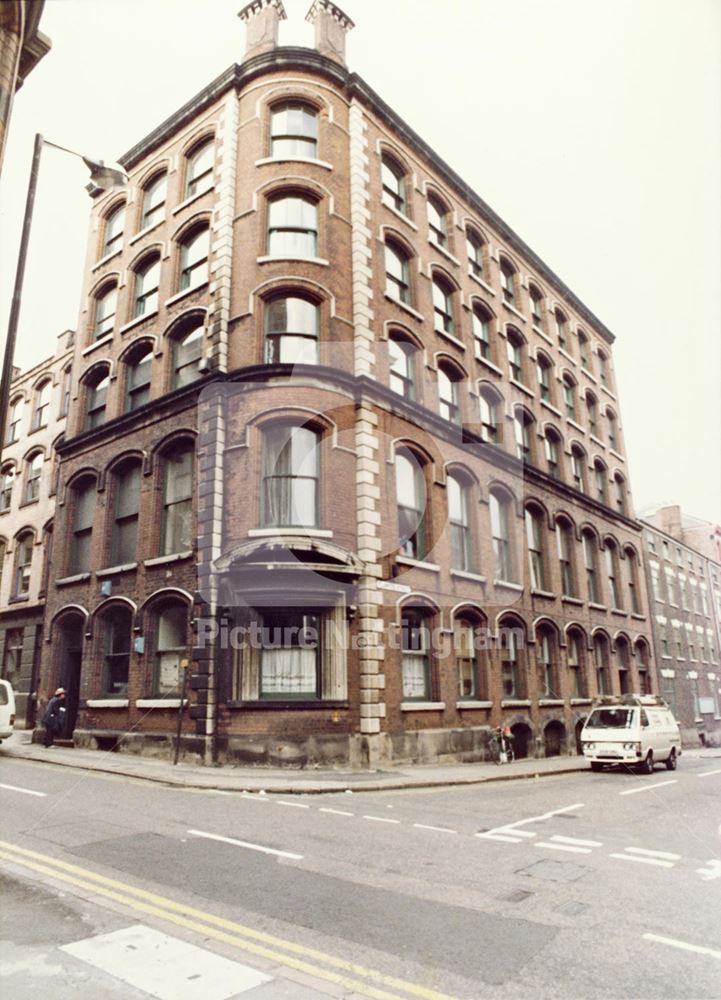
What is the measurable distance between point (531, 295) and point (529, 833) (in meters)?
26.7

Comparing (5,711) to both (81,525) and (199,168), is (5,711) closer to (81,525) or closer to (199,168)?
(81,525)

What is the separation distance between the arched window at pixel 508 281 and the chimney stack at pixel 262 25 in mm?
12383

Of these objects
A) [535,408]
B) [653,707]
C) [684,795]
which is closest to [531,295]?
[535,408]

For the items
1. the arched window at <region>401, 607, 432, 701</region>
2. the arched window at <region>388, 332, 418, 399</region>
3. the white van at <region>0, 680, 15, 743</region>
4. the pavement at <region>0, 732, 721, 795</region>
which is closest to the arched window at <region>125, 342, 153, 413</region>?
the arched window at <region>388, 332, 418, 399</region>

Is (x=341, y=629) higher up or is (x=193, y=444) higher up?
(x=193, y=444)

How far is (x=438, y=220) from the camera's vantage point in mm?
25047

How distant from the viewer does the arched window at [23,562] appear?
2705cm

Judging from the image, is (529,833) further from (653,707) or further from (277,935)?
(653,707)

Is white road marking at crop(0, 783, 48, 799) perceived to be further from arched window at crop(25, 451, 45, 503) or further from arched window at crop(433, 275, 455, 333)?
arched window at crop(25, 451, 45, 503)

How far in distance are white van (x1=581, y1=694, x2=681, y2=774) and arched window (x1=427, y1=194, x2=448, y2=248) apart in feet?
56.0

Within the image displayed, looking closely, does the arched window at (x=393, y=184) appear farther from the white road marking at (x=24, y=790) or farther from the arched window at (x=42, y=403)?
the white road marking at (x=24, y=790)

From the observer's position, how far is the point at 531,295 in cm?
3067

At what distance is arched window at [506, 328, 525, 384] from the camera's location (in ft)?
88.9

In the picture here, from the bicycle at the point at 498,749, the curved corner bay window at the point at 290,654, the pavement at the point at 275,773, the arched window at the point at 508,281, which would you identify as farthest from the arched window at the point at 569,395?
the curved corner bay window at the point at 290,654
